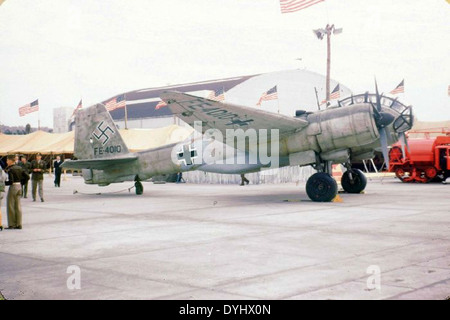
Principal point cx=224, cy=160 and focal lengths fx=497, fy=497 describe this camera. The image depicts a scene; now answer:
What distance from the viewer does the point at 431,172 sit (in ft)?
84.1

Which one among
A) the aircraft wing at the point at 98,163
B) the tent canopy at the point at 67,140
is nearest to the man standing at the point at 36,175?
the aircraft wing at the point at 98,163

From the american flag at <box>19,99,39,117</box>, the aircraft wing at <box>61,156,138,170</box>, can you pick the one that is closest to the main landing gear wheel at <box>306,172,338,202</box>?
the aircraft wing at <box>61,156,138,170</box>

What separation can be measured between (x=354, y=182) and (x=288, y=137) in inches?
169

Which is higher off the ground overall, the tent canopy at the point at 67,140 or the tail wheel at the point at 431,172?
the tent canopy at the point at 67,140

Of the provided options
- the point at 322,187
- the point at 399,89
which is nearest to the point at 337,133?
the point at 322,187

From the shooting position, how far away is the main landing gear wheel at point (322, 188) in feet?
49.9

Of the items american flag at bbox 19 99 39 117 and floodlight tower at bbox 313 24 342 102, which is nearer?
american flag at bbox 19 99 39 117

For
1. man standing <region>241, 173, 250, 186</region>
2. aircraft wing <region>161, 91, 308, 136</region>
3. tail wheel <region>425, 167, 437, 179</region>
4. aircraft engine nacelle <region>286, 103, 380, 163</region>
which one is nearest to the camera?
aircraft wing <region>161, 91, 308, 136</region>

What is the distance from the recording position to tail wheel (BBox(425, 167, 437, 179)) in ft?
83.7

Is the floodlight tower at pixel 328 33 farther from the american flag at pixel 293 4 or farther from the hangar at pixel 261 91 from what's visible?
the american flag at pixel 293 4

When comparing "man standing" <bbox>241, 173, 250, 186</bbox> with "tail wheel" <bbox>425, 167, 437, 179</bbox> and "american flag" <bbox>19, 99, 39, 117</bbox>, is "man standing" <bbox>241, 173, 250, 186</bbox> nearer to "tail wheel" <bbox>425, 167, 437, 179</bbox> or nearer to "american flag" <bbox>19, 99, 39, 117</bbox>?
"tail wheel" <bbox>425, 167, 437, 179</bbox>

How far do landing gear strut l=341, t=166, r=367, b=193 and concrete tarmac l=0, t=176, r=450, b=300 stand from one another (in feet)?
16.4

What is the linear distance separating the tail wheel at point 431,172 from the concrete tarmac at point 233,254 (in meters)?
12.9

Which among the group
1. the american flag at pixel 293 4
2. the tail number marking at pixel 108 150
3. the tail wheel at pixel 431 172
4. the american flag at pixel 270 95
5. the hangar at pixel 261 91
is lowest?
the tail wheel at pixel 431 172
